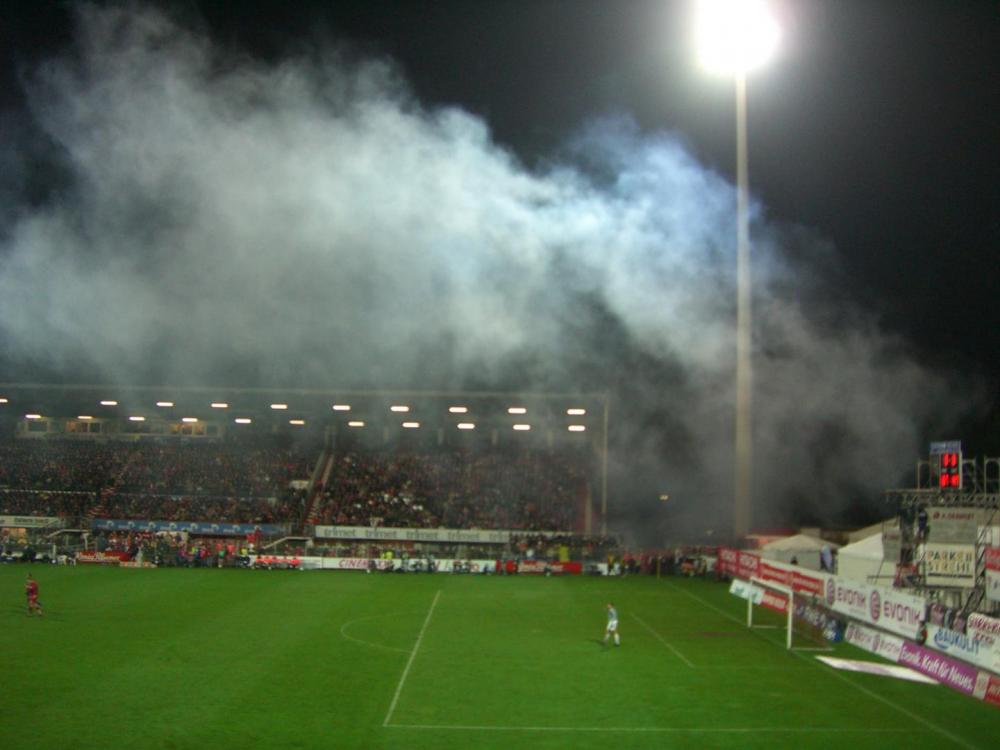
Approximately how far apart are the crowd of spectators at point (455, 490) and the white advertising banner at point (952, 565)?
80.8ft

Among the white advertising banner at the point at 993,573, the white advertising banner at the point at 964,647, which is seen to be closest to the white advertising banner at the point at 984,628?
the white advertising banner at the point at 964,647

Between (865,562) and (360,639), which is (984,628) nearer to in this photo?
(865,562)

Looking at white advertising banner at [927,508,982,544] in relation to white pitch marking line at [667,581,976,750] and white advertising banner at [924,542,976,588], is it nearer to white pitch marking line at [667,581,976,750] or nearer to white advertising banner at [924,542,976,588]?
white advertising banner at [924,542,976,588]

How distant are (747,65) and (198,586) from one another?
22017 mm

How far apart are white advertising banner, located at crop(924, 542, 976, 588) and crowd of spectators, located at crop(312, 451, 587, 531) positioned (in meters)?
24.6

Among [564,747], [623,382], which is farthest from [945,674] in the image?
[623,382]

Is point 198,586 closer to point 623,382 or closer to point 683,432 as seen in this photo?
point 623,382

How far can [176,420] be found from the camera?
165 ft

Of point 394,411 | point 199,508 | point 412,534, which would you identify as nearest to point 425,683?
point 412,534

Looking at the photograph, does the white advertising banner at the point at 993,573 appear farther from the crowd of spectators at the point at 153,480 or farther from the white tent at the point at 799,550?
the crowd of spectators at the point at 153,480

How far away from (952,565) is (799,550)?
12.5m

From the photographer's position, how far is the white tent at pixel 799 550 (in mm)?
31391

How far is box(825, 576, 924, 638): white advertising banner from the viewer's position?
59.1 feet

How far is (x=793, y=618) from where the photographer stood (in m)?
23.6
